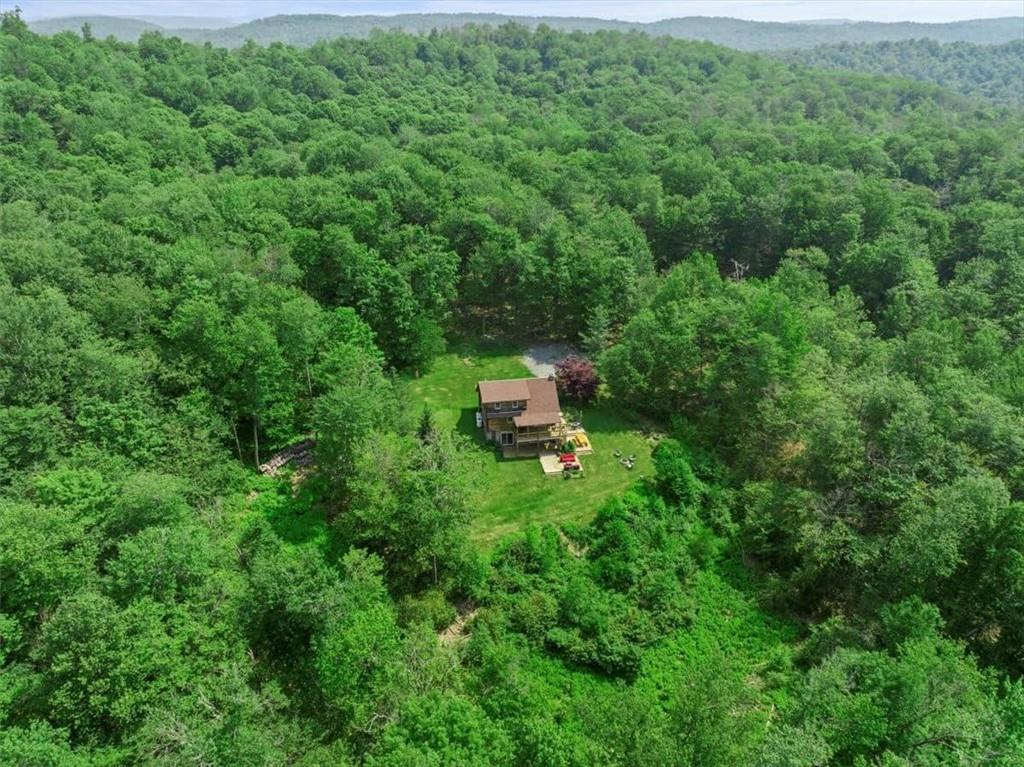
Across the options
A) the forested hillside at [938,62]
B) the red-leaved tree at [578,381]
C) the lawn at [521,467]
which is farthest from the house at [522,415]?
the forested hillside at [938,62]

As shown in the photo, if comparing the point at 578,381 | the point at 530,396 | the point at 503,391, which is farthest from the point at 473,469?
the point at 578,381

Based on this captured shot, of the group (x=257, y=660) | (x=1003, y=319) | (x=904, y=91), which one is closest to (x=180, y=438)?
(x=257, y=660)

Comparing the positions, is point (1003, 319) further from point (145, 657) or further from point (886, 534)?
point (145, 657)

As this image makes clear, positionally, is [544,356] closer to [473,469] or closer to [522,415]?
[522,415]

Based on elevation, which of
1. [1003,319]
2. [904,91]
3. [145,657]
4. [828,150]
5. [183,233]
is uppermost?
[904,91]

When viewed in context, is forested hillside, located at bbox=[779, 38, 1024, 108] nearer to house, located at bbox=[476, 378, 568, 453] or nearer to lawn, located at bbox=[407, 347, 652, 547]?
lawn, located at bbox=[407, 347, 652, 547]

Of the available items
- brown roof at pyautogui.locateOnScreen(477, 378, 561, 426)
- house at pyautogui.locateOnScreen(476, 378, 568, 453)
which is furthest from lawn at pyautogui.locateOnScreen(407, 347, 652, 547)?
brown roof at pyautogui.locateOnScreen(477, 378, 561, 426)

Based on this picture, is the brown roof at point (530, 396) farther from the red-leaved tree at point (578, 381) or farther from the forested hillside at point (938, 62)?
the forested hillside at point (938, 62)

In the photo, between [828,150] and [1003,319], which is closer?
[1003,319]
